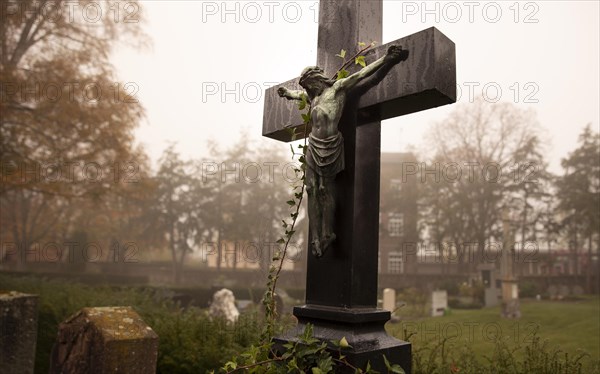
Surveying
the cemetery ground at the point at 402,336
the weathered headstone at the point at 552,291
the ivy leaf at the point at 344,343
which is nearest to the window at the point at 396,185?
the weathered headstone at the point at 552,291

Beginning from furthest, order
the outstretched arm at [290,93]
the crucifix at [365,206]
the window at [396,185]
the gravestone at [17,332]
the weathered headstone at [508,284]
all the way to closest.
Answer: the window at [396,185]
the weathered headstone at [508,284]
the gravestone at [17,332]
the outstretched arm at [290,93]
the crucifix at [365,206]

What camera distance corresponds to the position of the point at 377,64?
2.34 meters

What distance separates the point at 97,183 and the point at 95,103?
A: 2.41 metres

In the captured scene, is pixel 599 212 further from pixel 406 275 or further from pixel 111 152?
pixel 111 152

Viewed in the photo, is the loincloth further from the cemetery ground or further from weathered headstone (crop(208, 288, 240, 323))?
weathered headstone (crop(208, 288, 240, 323))

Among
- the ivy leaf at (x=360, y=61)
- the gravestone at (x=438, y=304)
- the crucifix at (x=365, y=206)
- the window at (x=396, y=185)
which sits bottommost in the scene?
the gravestone at (x=438, y=304)

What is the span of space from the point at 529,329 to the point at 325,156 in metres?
7.28

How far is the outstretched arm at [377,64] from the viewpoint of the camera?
2293mm

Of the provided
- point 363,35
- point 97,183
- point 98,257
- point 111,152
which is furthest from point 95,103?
point 363,35

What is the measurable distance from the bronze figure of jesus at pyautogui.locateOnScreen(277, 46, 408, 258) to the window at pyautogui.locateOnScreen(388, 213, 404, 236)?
18119mm

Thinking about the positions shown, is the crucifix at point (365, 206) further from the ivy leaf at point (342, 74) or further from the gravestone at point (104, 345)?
the gravestone at point (104, 345)

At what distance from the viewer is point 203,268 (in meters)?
23.5

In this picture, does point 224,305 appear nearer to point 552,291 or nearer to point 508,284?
point 508,284

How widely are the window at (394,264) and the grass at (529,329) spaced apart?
5793 mm
